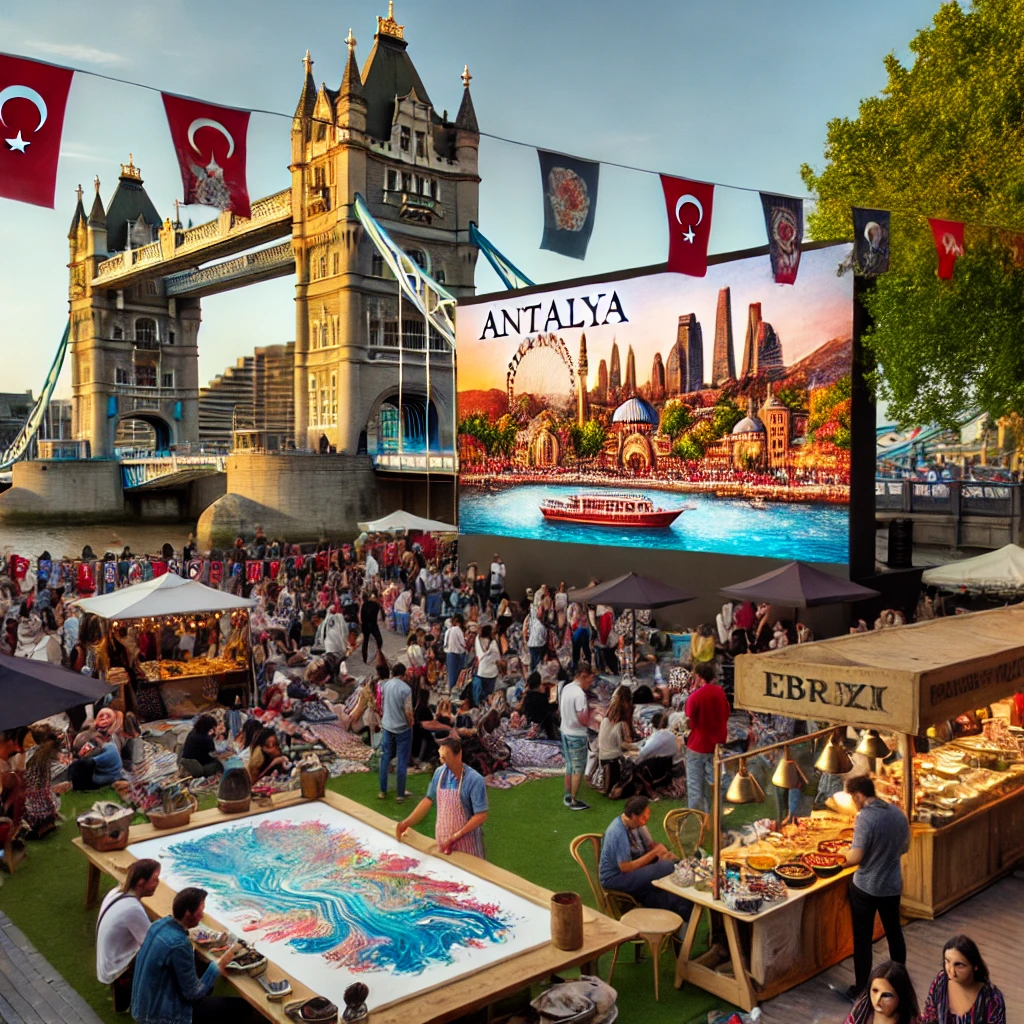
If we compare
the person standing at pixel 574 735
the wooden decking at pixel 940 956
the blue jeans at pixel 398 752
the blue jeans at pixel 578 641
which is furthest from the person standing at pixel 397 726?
the blue jeans at pixel 578 641

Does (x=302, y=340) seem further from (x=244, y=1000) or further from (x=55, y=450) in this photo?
(x=244, y=1000)

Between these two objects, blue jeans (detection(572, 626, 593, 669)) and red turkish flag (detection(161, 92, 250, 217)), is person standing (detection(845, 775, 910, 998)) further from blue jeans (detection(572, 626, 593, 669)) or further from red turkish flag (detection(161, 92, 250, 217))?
blue jeans (detection(572, 626, 593, 669))

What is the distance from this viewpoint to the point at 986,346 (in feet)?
58.1

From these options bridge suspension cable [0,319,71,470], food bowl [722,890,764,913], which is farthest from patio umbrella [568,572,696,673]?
bridge suspension cable [0,319,71,470]

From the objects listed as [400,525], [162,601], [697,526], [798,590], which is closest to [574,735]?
[798,590]

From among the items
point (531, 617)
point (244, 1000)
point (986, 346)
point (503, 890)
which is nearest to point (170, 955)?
point (244, 1000)

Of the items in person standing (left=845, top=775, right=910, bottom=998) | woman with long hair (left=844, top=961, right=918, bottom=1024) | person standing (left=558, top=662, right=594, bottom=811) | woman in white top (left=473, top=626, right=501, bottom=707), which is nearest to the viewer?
woman with long hair (left=844, top=961, right=918, bottom=1024)

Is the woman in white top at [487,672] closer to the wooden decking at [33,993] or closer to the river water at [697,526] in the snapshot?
the wooden decking at [33,993]

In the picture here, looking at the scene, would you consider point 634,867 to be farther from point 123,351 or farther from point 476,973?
point 123,351

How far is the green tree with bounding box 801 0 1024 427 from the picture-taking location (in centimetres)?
1738

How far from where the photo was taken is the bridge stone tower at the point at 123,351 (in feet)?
271

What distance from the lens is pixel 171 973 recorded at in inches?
223

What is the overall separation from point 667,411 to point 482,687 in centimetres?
1036

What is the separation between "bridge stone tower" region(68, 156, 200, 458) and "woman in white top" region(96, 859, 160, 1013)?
267ft
